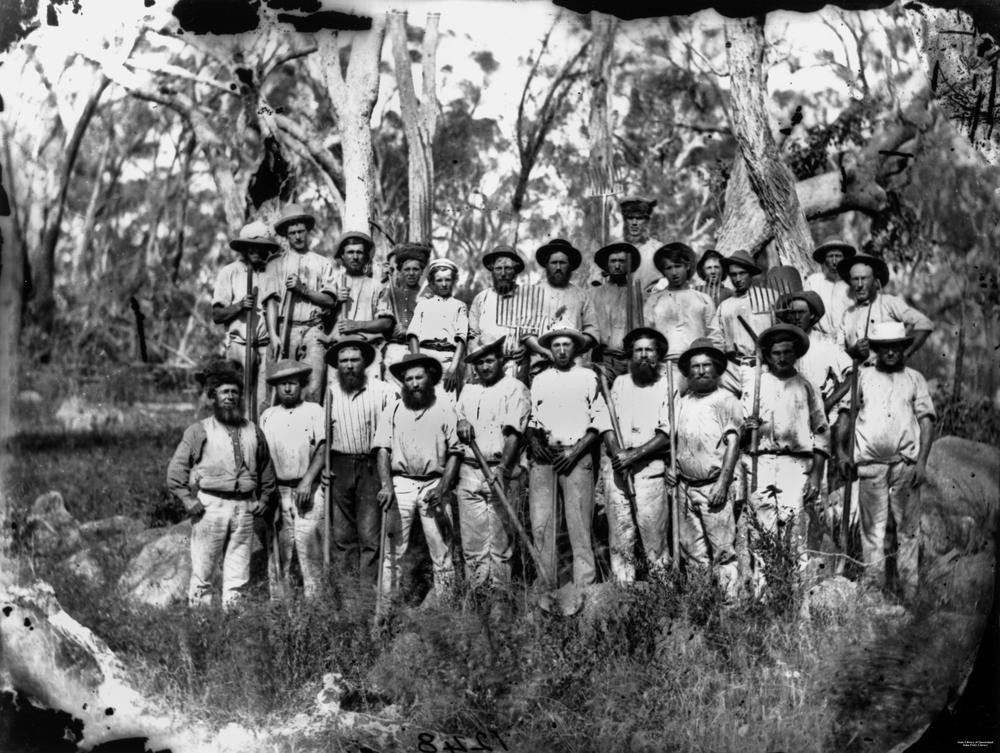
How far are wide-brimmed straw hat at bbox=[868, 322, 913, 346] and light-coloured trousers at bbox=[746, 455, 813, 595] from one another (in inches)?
45.5

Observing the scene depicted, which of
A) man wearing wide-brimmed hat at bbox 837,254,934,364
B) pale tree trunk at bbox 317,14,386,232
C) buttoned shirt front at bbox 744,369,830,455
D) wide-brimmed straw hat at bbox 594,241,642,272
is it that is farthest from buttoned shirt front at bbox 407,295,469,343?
man wearing wide-brimmed hat at bbox 837,254,934,364

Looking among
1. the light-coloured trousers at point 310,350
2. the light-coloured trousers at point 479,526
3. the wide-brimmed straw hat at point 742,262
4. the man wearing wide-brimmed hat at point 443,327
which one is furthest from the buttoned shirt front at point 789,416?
the light-coloured trousers at point 310,350

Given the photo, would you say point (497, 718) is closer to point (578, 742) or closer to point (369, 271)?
point (578, 742)

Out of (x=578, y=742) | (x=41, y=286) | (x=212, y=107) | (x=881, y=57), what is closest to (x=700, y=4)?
(x=881, y=57)

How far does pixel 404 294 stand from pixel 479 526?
222 centimetres

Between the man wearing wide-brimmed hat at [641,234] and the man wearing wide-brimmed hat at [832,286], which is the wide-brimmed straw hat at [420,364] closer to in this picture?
the man wearing wide-brimmed hat at [641,234]

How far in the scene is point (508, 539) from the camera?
387 inches

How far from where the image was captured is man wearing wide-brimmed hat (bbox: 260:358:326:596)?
9766mm

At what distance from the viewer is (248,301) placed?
10.8 m

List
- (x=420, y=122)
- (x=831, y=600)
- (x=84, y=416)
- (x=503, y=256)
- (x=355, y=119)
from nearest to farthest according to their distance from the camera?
(x=831, y=600) < (x=503, y=256) < (x=355, y=119) < (x=420, y=122) < (x=84, y=416)

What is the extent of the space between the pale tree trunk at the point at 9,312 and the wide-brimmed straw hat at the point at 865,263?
697cm

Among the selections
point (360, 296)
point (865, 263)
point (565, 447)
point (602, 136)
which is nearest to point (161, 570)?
point (360, 296)

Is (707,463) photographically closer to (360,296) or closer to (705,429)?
(705,429)

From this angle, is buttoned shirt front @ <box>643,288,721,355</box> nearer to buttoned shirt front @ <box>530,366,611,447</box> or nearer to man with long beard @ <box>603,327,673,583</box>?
man with long beard @ <box>603,327,673,583</box>
